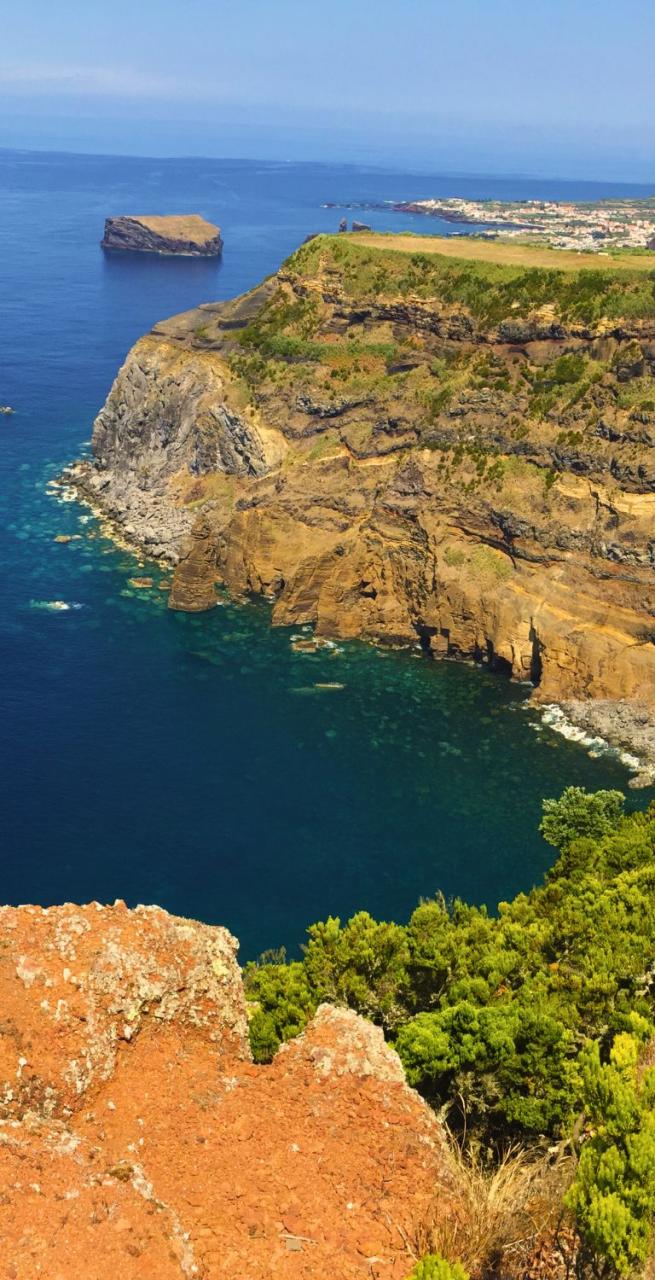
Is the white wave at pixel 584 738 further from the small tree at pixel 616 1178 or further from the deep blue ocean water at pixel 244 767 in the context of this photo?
the small tree at pixel 616 1178

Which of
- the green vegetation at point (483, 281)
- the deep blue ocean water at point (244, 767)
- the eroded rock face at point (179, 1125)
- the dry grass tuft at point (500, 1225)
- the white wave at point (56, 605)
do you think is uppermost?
the green vegetation at point (483, 281)

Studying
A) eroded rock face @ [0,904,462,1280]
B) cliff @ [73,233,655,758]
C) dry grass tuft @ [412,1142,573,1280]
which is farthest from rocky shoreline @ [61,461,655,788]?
eroded rock face @ [0,904,462,1280]

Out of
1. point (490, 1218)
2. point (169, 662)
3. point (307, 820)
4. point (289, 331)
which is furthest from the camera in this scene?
point (289, 331)

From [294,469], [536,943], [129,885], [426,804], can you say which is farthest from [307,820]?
[294,469]

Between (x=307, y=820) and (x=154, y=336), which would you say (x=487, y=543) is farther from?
(x=154, y=336)

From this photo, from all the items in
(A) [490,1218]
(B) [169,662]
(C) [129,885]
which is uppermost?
(A) [490,1218]

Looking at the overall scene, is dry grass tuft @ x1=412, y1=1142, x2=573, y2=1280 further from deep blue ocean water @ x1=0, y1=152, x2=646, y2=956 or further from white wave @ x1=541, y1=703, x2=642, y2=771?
white wave @ x1=541, y1=703, x2=642, y2=771

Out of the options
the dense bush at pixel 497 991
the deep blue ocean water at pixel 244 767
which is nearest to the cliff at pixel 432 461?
the deep blue ocean water at pixel 244 767

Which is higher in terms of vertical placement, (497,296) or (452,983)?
(497,296)

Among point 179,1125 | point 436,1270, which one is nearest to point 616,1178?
point 436,1270
